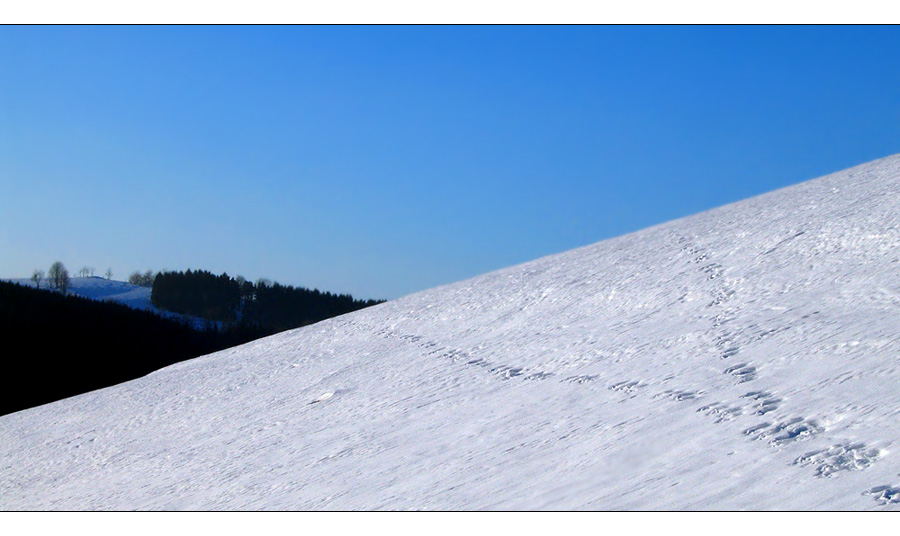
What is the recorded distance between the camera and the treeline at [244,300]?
21.2 m

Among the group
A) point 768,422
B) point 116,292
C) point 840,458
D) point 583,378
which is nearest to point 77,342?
point 116,292

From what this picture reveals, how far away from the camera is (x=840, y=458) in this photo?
4.77 feet

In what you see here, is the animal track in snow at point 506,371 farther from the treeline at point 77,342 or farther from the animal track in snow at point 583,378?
the treeline at point 77,342

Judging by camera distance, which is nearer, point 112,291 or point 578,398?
point 578,398

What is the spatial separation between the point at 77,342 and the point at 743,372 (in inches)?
867

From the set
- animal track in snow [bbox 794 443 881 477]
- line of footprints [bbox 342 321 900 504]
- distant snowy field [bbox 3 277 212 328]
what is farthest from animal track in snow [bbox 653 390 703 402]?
distant snowy field [bbox 3 277 212 328]

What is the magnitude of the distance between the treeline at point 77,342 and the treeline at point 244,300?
0.51m

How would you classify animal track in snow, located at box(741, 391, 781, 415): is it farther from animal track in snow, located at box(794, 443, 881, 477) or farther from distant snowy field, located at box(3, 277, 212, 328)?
distant snowy field, located at box(3, 277, 212, 328)

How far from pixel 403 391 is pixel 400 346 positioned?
620 mm

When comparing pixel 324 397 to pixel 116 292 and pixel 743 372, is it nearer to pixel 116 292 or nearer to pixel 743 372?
pixel 743 372

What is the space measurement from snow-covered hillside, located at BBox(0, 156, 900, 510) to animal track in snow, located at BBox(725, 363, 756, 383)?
0.06 ft

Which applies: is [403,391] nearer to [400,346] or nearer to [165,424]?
[400,346]

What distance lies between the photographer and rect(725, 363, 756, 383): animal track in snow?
1940mm

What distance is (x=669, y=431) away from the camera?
5.75 ft
